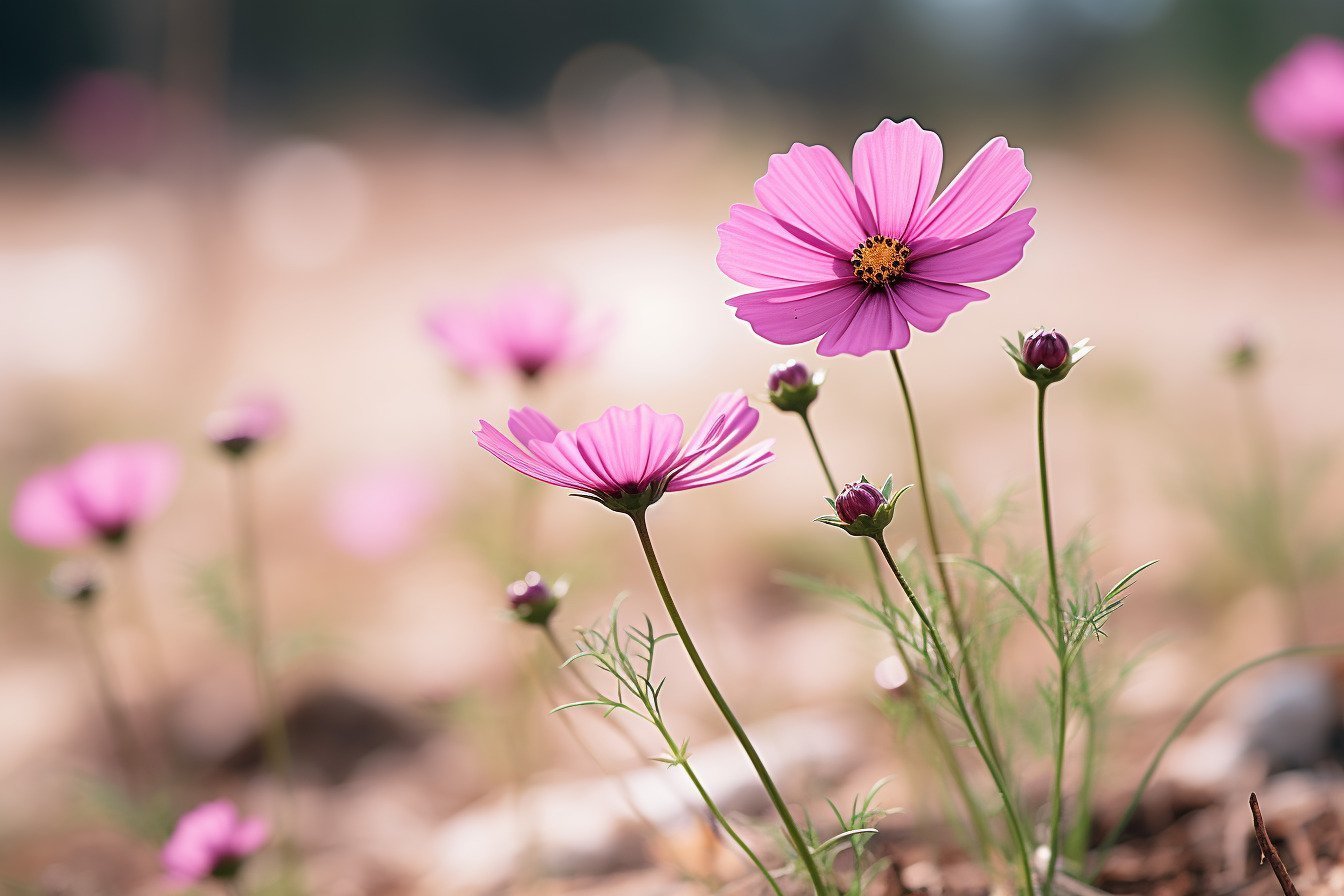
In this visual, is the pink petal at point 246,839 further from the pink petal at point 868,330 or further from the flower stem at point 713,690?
the pink petal at point 868,330

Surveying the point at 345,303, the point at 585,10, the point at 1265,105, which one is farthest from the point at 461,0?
the point at 1265,105

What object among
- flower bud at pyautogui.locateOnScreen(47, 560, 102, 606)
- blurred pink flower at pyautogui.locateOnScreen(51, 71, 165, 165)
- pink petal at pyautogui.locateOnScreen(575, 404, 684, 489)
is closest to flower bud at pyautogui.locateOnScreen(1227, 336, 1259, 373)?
pink petal at pyautogui.locateOnScreen(575, 404, 684, 489)

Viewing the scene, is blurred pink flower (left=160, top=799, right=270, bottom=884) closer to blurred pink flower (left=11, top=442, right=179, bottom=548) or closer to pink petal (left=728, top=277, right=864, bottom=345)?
blurred pink flower (left=11, top=442, right=179, bottom=548)

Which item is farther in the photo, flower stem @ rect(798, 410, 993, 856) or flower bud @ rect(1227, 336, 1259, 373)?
flower bud @ rect(1227, 336, 1259, 373)

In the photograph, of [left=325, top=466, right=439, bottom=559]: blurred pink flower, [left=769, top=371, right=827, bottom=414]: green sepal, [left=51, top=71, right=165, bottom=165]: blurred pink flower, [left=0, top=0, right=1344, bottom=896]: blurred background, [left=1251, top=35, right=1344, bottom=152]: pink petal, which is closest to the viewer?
[left=769, top=371, right=827, bottom=414]: green sepal

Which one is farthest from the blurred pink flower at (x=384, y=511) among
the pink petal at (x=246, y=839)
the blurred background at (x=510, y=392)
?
the pink petal at (x=246, y=839)

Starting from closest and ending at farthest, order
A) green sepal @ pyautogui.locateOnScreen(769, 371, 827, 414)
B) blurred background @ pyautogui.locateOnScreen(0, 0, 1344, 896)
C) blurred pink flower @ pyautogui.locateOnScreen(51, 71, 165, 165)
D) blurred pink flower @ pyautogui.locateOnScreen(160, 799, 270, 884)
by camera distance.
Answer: green sepal @ pyautogui.locateOnScreen(769, 371, 827, 414) < blurred pink flower @ pyautogui.locateOnScreen(160, 799, 270, 884) < blurred background @ pyautogui.locateOnScreen(0, 0, 1344, 896) < blurred pink flower @ pyautogui.locateOnScreen(51, 71, 165, 165)

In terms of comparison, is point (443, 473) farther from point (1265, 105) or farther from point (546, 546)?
point (1265, 105)
